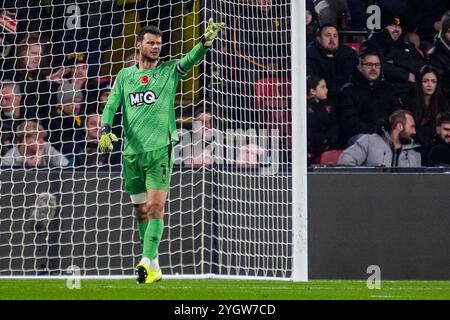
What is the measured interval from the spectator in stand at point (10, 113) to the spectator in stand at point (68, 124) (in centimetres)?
27

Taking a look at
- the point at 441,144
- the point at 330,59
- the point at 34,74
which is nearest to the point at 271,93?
the point at 330,59

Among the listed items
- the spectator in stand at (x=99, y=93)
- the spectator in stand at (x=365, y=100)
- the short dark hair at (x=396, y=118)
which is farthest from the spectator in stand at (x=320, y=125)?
the spectator in stand at (x=99, y=93)

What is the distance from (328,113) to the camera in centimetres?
1323

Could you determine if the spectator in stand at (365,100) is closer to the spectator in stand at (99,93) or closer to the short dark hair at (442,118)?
the short dark hair at (442,118)

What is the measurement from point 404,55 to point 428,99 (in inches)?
21.9

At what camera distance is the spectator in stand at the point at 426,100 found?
531 inches

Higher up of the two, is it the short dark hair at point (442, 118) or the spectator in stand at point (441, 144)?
the short dark hair at point (442, 118)

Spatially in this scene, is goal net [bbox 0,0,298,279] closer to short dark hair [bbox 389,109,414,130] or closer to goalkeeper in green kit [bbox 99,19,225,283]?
short dark hair [bbox 389,109,414,130]

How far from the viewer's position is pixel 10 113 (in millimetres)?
12812

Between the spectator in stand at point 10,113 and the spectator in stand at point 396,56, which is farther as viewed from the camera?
the spectator in stand at point 396,56

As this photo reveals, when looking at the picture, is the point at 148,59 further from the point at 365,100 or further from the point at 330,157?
the point at 365,100

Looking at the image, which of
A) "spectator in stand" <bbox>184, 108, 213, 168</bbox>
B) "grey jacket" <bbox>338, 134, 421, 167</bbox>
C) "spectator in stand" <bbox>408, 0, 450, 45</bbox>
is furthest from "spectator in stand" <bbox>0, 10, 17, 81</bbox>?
"spectator in stand" <bbox>408, 0, 450, 45</bbox>

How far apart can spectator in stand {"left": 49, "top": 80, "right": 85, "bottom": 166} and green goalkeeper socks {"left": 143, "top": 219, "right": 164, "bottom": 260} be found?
2.49 meters

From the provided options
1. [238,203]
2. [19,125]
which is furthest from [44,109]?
[238,203]
